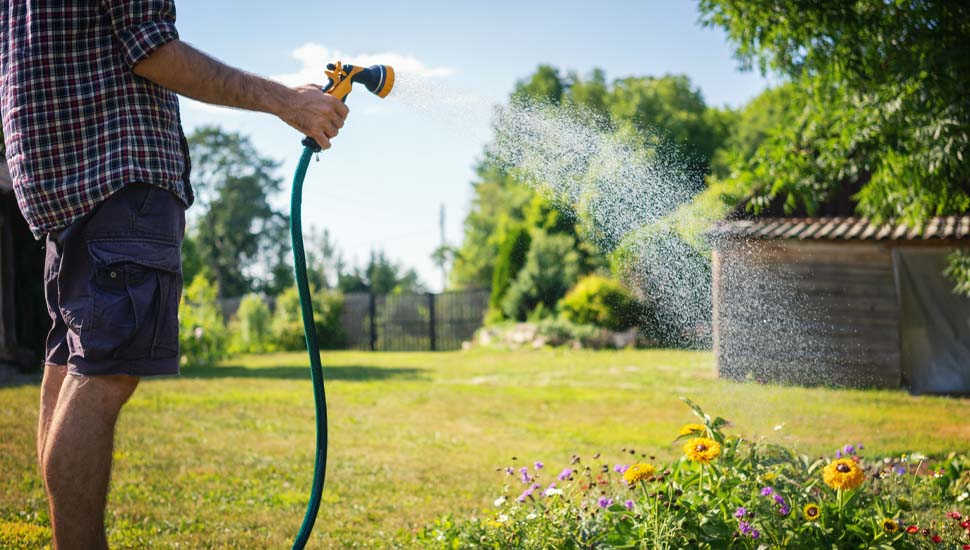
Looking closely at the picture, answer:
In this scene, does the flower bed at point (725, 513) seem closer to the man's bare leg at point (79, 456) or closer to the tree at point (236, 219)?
the man's bare leg at point (79, 456)

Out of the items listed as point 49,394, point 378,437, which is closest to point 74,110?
point 49,394

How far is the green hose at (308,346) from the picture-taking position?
1.93 meters

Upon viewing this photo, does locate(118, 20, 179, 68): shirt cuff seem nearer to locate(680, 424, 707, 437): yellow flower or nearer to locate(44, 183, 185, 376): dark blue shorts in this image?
locate(44, 183, 185, 376): dark blue shorts

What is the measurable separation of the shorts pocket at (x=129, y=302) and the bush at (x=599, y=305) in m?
14.5

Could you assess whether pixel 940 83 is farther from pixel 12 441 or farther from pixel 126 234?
pixel 12 441

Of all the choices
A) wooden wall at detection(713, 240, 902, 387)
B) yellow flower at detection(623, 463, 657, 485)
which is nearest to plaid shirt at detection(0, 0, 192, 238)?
yellow flower at detection(623, 463, 657, 485)

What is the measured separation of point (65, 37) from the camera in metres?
1.64

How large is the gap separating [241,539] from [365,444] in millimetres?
2296

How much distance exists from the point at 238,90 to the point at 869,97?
5.53m

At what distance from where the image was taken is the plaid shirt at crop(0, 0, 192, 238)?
5.33 ft

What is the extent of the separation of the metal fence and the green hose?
733 inches

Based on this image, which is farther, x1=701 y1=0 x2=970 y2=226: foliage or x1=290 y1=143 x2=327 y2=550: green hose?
x1=701 y1=0 x2=970 y2=226: foliage

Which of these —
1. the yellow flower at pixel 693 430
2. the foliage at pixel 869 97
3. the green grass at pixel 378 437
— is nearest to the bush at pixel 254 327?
the green grass at pixel 378 437

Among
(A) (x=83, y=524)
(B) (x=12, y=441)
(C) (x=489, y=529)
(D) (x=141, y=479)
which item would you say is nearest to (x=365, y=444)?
(D) (x=141, y=479)
